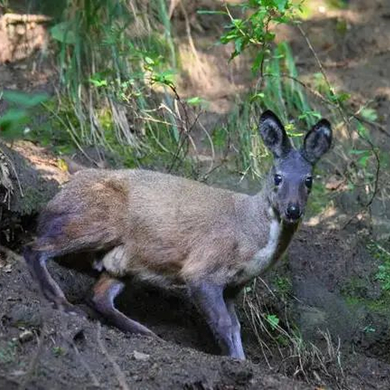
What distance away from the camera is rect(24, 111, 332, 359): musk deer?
750cm

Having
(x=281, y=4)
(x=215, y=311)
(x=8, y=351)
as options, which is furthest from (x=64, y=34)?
(x=8, y=351)

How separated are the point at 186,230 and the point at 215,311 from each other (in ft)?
2.35

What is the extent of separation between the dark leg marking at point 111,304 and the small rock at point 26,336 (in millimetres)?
1420

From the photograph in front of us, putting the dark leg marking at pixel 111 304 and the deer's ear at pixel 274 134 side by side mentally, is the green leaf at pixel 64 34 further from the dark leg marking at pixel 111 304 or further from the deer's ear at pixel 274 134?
the dark leg marking at pixel 111 304

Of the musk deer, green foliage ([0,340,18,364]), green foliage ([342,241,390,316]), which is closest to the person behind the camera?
green foliage ([0,340,18,364])

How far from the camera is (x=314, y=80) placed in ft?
36.3

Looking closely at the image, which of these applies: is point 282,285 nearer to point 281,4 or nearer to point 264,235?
point 264,235

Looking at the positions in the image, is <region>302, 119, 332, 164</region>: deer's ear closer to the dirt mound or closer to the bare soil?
the bare soil

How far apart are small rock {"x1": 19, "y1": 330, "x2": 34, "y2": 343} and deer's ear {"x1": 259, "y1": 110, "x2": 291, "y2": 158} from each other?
279cm

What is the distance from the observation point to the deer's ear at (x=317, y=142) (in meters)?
7.82

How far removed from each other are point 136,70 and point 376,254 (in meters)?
3.13

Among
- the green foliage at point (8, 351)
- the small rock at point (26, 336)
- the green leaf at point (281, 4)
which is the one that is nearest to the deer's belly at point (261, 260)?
the green leaf at point (281, 4)

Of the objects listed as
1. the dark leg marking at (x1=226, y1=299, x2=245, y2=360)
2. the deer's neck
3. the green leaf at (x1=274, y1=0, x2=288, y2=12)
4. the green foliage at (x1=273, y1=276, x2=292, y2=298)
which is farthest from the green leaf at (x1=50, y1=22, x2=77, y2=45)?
the dark leg marking at (x1=226, y1=299, x2=245, y2=360)

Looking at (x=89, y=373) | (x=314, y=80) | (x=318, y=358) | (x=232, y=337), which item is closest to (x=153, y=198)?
(x=232, y=337)
